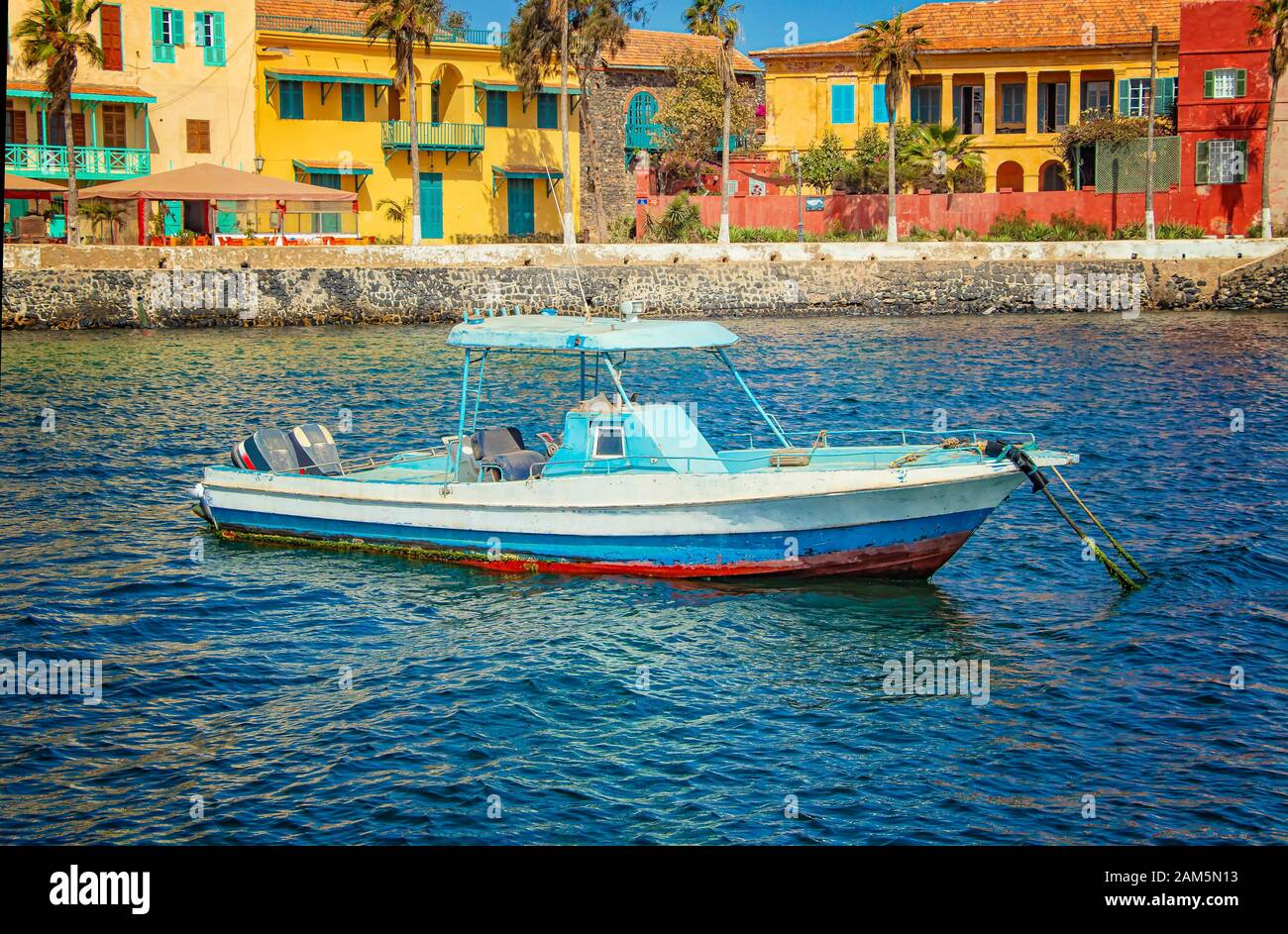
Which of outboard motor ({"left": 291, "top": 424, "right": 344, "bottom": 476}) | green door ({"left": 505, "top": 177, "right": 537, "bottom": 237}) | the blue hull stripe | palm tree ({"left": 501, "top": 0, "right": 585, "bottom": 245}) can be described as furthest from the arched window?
the blue hull stripe

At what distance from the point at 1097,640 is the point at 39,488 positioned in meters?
15.1

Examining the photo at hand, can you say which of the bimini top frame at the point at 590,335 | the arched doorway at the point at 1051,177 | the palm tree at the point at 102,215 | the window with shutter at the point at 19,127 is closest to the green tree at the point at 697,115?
the arched doorway at the point at 1051,177

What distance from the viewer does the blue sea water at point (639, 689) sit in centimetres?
973

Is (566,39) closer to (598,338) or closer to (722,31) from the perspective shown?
(722,31)

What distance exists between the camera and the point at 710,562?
48.6ft

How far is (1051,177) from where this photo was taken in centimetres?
5809

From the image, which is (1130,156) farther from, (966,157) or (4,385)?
(4,385)

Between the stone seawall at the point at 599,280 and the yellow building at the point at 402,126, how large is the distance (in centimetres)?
782

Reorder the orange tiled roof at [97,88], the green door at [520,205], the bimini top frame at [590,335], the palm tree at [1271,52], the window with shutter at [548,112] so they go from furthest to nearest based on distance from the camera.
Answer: the window with shutter at [548,112]
the green door at [520,205]
the palm tree at [1271,52]
the orange tiled roof at [97,88]
the bimini top frame at [590,335]

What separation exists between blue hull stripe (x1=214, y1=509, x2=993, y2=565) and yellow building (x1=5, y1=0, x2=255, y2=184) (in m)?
35.7

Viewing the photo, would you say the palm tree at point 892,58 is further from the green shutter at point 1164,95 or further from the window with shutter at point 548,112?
the window with shutter at point 548,112

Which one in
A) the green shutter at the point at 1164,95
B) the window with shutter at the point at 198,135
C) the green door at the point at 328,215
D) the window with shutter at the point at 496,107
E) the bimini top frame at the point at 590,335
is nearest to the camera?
the bimini top frame at the point at 590,335

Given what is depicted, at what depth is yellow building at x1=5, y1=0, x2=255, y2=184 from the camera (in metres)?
46.9
